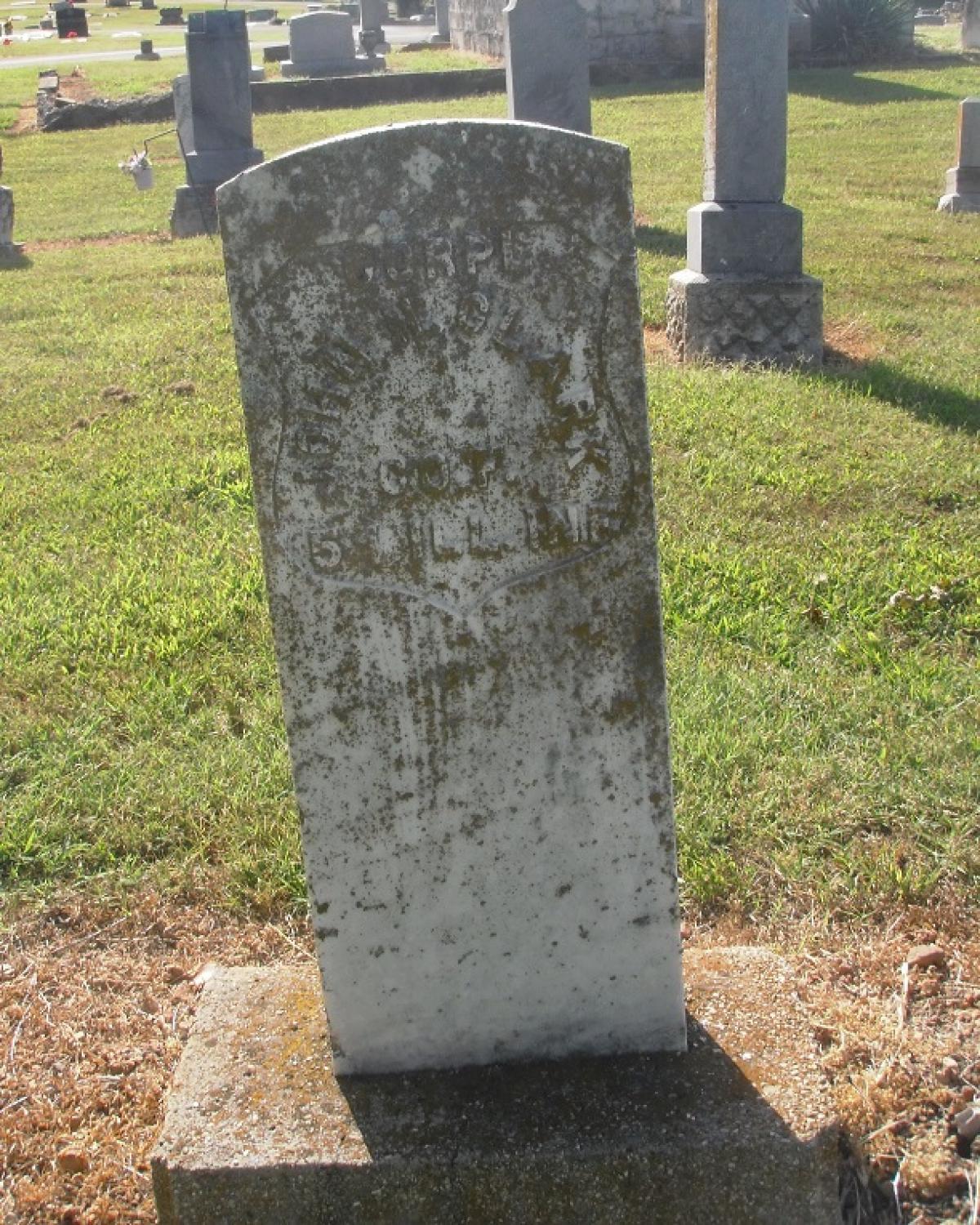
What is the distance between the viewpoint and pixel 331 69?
2444cm

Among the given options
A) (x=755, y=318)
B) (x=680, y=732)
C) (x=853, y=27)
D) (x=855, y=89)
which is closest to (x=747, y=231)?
(x=755, y=318)

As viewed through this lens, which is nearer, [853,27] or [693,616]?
[693,616]

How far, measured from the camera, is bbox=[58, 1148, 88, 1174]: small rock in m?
2.58

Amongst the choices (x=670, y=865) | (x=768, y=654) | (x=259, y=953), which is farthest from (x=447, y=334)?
(x=768, y=654)

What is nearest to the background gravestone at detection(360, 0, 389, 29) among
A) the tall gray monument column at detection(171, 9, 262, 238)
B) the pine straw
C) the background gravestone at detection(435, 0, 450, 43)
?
the background gravestone at detection(435, 0, 450, 43)

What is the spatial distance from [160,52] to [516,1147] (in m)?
33.8

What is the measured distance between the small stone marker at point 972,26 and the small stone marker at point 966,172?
37.5ft

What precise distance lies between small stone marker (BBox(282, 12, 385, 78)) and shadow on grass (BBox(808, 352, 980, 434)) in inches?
753

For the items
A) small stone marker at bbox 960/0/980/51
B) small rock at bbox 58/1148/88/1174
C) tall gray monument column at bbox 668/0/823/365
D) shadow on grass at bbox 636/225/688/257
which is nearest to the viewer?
small rock at bbox 58/1148/88/1174

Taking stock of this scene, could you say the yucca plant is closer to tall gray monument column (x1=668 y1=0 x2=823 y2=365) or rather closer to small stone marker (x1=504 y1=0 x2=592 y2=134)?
small stone marker (x1=504 y1=0 x2=592 y2=134)

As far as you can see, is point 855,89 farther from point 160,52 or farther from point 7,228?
point 160,52

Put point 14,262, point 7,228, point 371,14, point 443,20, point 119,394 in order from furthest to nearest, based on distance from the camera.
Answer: point 443,20 → point 371,14 → point 7,228 → point 14,262 → point 119,394

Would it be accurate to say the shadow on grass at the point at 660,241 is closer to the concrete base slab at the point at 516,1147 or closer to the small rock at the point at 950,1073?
the small rock at the point at 950,1073

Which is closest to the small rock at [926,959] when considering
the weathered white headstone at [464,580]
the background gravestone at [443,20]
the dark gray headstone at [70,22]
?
the weathered white headstone at [464,580]
